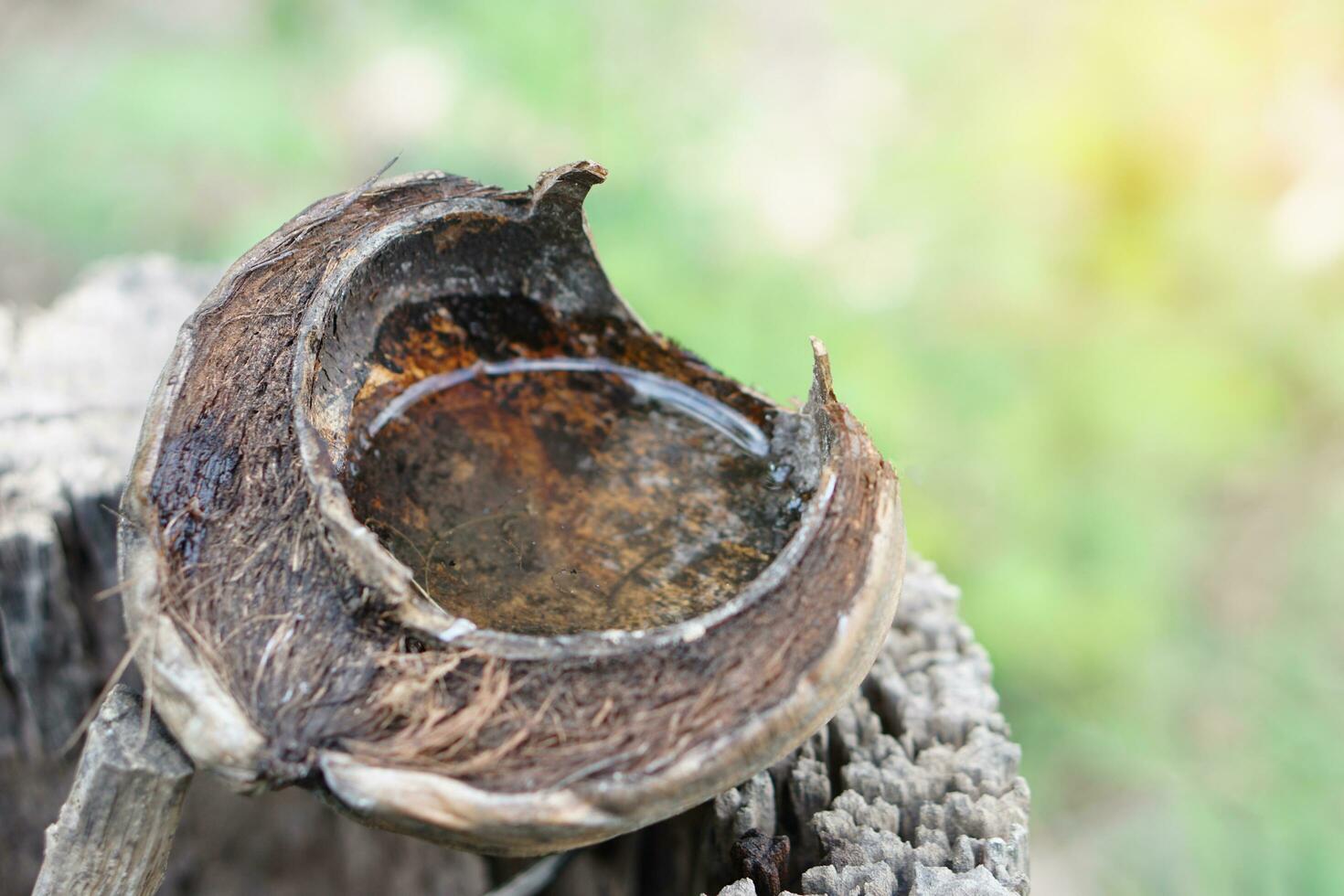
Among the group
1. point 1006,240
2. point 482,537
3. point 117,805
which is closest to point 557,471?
point 482,537

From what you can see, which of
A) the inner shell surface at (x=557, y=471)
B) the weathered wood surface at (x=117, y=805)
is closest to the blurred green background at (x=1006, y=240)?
the inner shell surface at (x=557, y=471)

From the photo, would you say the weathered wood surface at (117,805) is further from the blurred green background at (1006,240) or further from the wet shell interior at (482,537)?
the blurred green background at (1006,240)

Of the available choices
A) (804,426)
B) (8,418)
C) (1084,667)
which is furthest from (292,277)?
(1084,667)

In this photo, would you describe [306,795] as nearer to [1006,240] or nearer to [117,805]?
[117,805]

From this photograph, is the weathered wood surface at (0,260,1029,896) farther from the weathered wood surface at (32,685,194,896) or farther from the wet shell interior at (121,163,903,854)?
the weathered wood surface at (32,685,194,896)

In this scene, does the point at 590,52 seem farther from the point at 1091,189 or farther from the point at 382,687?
the point at 382,687

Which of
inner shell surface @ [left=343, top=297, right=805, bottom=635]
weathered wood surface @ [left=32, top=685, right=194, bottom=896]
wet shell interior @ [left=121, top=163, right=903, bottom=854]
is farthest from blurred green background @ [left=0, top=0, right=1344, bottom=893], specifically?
weathered wood surface @ [left=32, top=685, right=194, bottom=896]
